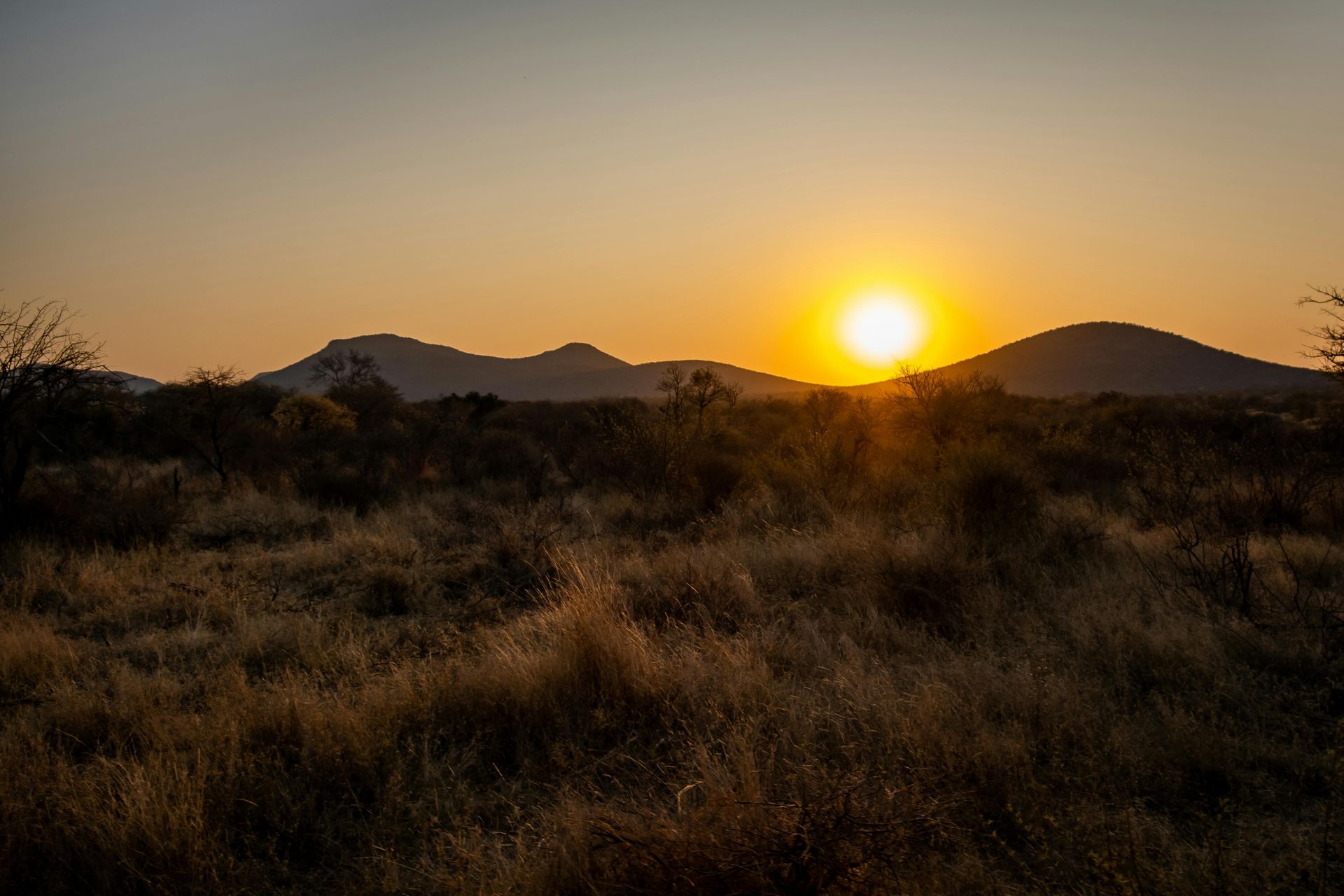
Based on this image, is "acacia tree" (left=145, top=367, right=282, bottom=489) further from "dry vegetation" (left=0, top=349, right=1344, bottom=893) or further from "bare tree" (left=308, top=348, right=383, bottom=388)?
"bare tree" (left=308, top=348, right=383, bottom=388)

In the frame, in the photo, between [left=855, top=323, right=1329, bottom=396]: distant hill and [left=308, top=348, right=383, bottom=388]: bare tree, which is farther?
[left=855, top=323, right=1329, bottom=396]: distant hill

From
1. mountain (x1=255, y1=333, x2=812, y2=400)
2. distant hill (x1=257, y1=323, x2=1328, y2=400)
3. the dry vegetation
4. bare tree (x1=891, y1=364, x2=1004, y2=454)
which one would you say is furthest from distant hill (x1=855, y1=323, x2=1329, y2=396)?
the dry vegetation

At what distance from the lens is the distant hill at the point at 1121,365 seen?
91000 millimetres

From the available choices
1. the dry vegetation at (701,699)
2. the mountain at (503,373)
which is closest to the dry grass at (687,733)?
the dry vegetation at (701,699)

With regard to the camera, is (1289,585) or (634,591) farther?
(634,591)

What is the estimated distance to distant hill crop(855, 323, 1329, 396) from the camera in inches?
3583

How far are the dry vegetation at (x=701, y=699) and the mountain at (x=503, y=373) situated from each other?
5503 inches

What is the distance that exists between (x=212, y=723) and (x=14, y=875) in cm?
105

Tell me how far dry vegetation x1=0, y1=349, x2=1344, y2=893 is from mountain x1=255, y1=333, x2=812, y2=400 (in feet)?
459

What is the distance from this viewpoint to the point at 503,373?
184000 mm

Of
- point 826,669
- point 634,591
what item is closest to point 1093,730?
point 826,669

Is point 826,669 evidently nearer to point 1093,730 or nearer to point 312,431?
point 1093,730

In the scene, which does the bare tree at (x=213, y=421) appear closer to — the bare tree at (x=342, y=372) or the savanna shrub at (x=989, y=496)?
the savanna shrub at (x=989, y=496)

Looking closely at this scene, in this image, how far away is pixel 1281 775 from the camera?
3410mm
